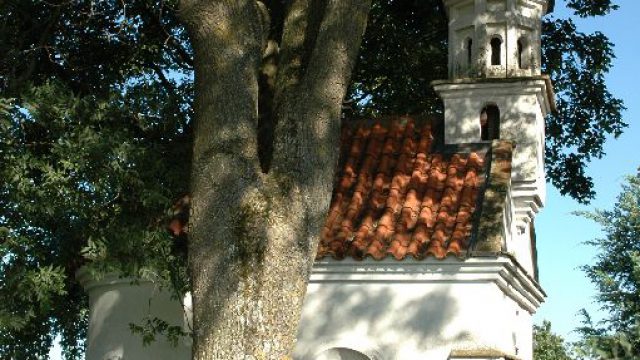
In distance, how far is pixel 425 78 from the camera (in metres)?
20.1

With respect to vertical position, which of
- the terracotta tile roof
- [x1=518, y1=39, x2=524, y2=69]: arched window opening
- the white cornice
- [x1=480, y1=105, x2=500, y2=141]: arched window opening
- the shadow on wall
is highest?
[x1=518, y1=39, x2=524, y2=69]: arched window opening

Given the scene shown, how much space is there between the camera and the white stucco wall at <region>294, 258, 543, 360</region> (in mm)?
11875

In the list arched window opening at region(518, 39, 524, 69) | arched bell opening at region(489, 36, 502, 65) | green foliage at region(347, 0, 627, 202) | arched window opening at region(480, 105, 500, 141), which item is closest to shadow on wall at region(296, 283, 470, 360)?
arched window opening at region(480, 105, 500, 141)

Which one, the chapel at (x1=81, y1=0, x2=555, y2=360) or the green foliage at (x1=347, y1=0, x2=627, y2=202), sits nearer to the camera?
the chapel at (x1=81, y1=0, x2=555, y2=360)

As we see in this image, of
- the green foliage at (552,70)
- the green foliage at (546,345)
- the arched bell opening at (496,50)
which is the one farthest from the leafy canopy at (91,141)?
the green foliage at (546,345)

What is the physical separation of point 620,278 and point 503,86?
336 cm

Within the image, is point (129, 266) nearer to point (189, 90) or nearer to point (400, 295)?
point (400, 295)

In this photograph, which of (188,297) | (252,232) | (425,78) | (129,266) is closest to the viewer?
(252,232)

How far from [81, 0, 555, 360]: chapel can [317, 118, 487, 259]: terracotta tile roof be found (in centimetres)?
2

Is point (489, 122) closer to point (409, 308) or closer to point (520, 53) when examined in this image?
point (520, 53)

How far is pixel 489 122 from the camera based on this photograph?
14.6m

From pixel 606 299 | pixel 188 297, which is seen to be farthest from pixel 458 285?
pixel 188 297

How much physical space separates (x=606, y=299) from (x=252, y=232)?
5050mm

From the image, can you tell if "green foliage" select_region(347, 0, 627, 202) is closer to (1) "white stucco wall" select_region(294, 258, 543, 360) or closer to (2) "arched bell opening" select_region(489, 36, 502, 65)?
(2) "arched bell opening" select_region(489, 36, 502, 65)
